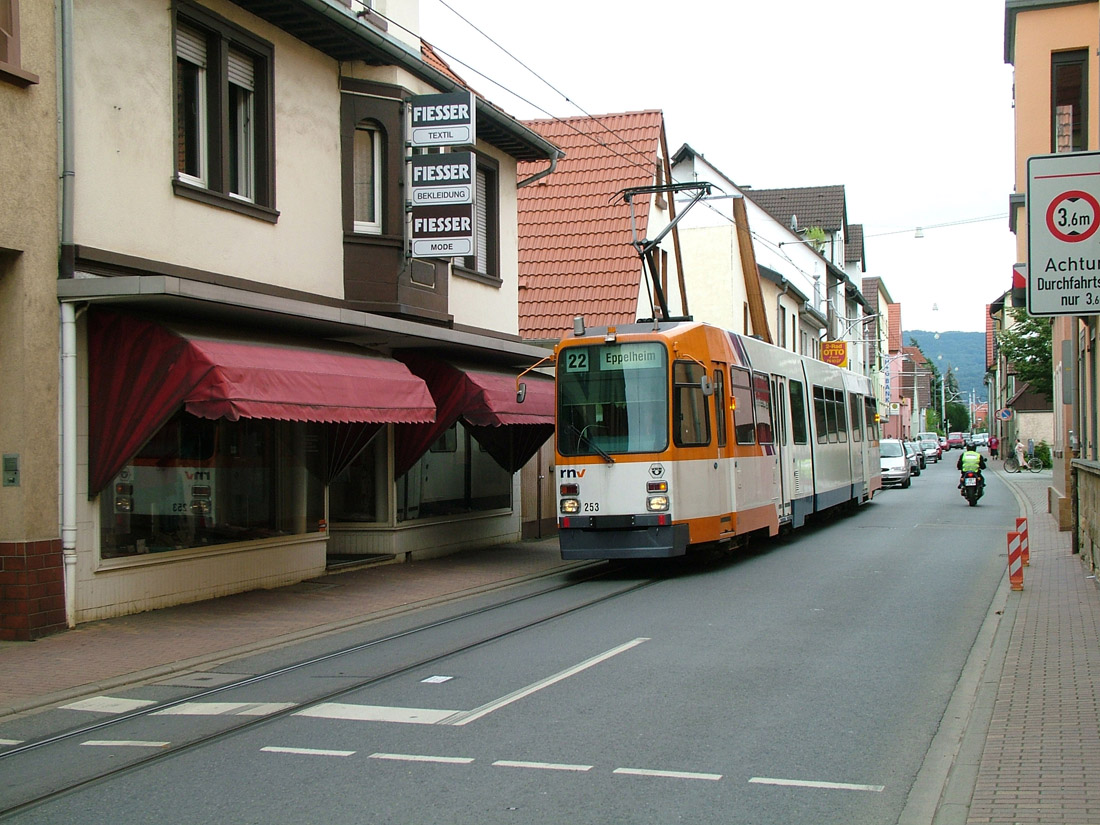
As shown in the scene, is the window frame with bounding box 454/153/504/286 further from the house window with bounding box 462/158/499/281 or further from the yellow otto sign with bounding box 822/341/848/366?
the yellow otto sign with bounding box 822/341/848/366

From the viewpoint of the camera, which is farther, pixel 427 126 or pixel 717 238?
pixel 717 238

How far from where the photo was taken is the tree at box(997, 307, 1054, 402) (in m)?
45.2

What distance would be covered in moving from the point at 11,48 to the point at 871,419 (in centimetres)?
2479

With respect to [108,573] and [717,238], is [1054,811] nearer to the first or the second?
[108,573]

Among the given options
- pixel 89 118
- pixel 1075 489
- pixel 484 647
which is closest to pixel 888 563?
pixel 1075 489

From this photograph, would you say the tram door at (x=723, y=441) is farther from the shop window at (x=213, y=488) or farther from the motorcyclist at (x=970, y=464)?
the motorcyclist at (x=970, y=464)

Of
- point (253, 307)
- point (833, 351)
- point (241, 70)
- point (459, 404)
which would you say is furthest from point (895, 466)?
point (253, 307)

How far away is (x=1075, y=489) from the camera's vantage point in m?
18.2

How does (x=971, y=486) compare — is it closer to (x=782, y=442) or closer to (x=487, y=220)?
(x=782, y=442)

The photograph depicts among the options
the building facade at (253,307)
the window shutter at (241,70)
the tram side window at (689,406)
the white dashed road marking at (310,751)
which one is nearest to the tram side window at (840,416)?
the building facade at (253,307)

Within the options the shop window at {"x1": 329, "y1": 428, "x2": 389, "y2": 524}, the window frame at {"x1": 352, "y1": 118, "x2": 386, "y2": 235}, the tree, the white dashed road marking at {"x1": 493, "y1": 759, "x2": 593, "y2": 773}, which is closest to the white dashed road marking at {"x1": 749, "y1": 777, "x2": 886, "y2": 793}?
the white dashed road marking at {"x1": 493, "y1": 759, "x2": 593, "y2": 773}

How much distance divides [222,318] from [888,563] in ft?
32.3

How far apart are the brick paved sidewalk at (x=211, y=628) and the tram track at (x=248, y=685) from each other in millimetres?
872

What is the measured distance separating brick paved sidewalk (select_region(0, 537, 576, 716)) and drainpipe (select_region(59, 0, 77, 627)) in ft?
2.44
